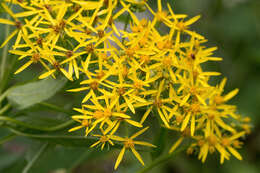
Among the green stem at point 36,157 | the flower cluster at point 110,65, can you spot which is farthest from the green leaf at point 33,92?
the green stem at point 36,157

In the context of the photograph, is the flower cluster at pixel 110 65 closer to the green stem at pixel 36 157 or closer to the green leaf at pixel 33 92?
the green leaf at pixel 33 92

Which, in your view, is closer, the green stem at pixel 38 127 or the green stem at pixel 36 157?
the green stem at pixel 38 127

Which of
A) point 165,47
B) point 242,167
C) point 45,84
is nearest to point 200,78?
point 165,47

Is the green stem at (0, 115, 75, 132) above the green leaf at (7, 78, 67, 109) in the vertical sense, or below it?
below

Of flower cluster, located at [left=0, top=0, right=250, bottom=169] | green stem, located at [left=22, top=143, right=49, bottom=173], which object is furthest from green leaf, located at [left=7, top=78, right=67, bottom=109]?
green stem, located at [left=22, top=143, right=49, bottom=173]

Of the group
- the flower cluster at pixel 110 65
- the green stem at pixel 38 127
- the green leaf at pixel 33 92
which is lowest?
the green stem at pixel 38 127

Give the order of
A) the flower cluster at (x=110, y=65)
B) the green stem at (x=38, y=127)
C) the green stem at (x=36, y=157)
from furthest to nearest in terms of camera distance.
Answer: the green stem at (x=36, y=157) < the green stem at (x=38, y=127) < the flower cluster at (x=110, y=65)

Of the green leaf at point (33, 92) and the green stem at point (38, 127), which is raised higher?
the green leaf at point (33, 92)

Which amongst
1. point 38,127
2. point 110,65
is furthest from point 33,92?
point 110,65

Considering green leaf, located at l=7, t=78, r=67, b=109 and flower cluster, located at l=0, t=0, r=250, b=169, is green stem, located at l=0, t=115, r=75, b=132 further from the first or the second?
flower cluster, located at l=0, t=0, r=250, b=169
